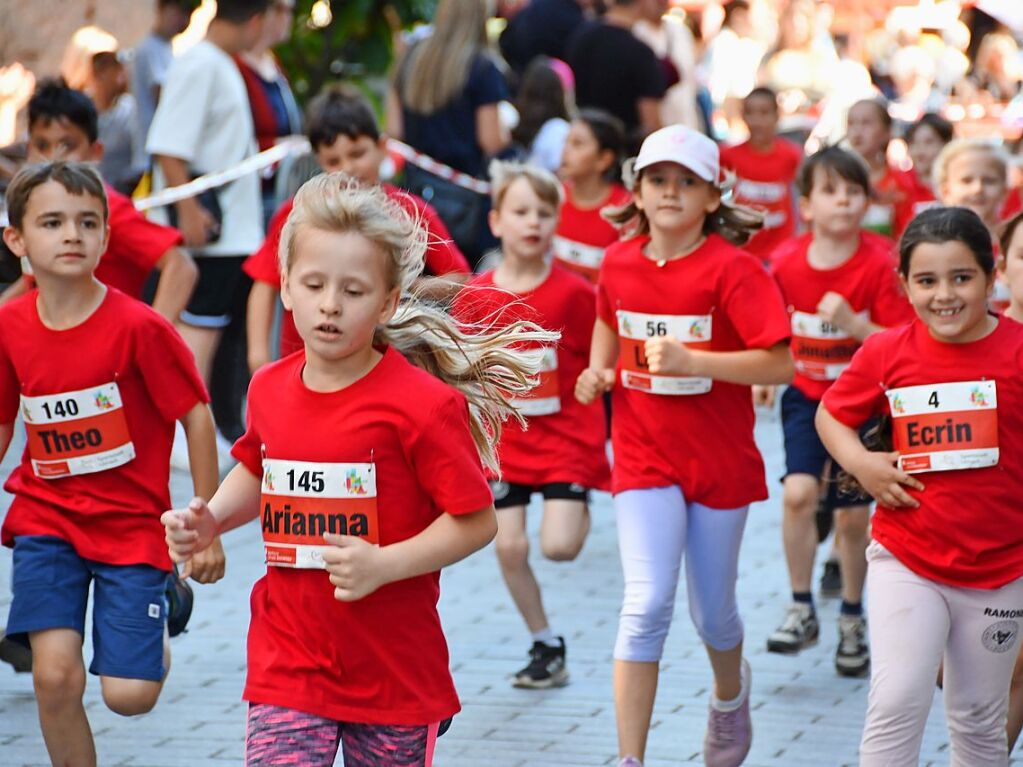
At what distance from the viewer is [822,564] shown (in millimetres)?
7887

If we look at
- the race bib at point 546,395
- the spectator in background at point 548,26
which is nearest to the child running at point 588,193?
the race bib at point 546,395

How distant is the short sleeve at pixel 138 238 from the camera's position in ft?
18.9

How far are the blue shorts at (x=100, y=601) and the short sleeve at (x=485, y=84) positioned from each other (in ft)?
16.2

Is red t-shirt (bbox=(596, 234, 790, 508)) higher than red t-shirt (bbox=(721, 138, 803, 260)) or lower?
lower

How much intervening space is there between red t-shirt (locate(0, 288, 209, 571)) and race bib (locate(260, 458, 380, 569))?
112 cm

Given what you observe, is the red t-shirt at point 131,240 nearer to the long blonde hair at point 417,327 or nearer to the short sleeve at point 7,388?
the short sleeve at point 7,388

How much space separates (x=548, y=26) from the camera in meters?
12.4

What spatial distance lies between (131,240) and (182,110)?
2.69 metres

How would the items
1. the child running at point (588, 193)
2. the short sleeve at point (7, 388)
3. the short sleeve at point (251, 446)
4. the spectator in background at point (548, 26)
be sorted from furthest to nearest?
1. the spectator in background at point (548, 26)
2. the child running at point (588, 193)
3. the short sleeve at point (7, 388)
4. the short sleeve at point (251, 446)

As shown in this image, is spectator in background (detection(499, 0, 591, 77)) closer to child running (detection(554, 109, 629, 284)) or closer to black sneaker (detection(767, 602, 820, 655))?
child running (detection(554, 109, 629, 284))

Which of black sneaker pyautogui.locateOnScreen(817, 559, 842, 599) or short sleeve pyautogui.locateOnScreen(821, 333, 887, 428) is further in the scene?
black sneaker pyautogui.locateOnScreen(817, 559, 842, 599)

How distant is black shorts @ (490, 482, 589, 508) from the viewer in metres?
6.38

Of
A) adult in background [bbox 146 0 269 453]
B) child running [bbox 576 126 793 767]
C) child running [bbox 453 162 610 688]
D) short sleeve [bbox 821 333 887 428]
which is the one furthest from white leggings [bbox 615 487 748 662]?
adult in background [bbox 146 0 269 453]

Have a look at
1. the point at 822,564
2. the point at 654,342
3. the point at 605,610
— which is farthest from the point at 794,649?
the point at 654,342
